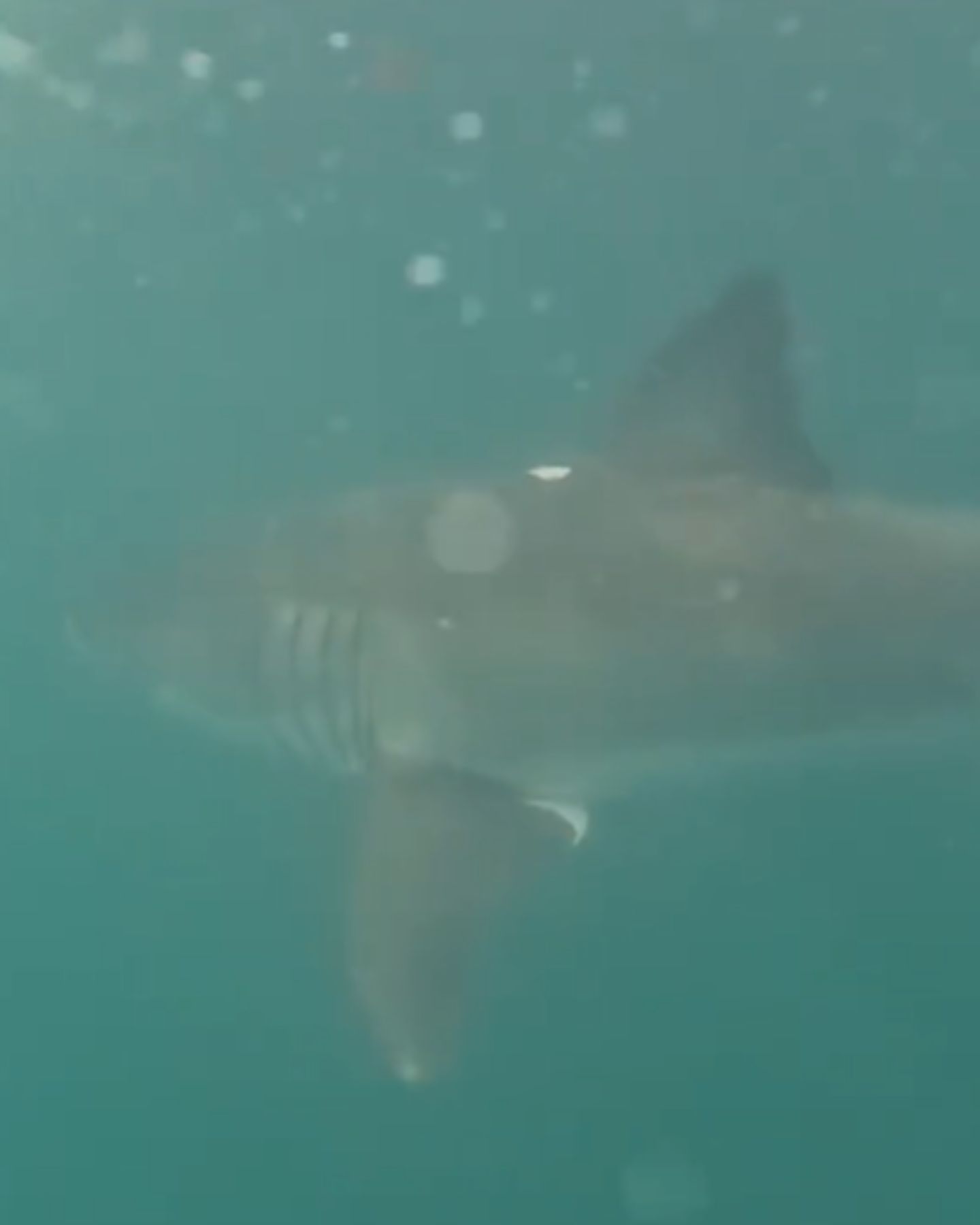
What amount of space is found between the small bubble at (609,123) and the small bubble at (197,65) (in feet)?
6.96

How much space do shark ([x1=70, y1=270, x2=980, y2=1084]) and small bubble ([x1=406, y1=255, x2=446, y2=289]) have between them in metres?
5.97

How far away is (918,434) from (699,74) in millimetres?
2900

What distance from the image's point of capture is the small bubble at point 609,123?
370 inches

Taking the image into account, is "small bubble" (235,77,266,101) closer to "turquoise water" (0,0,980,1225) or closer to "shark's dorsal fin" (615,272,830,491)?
"turquoise water" (0,0,980,1225)

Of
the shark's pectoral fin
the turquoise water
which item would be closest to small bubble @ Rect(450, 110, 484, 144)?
the turquoise water

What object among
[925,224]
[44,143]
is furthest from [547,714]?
[44,143]

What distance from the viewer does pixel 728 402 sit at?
472 centimetres

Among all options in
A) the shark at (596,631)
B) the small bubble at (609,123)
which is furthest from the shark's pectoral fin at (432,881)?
the small bubble at (609,123)

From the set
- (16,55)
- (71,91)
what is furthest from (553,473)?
(71,91)

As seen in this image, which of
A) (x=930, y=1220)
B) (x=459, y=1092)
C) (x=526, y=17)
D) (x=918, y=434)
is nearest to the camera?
(x=930, y=1220)

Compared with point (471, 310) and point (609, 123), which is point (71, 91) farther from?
point (609, 123)

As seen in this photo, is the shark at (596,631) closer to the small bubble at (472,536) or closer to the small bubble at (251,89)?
the small bubble at (472,536)

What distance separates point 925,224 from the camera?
32.9 feet

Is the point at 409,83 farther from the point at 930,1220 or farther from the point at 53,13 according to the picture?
the point at 930,1220
